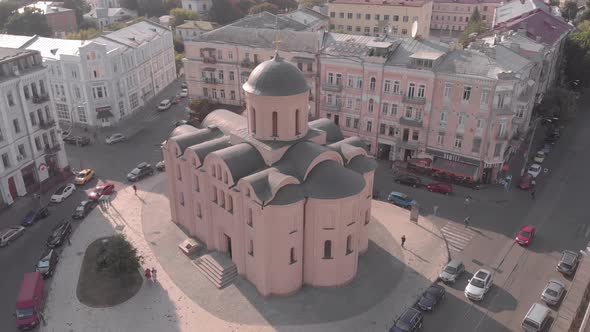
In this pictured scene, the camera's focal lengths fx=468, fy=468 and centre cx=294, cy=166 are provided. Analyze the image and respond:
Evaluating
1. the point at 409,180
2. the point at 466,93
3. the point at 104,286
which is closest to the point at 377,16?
the point at 466,93

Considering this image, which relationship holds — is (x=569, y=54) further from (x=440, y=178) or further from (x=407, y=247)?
(x=407, y=247)

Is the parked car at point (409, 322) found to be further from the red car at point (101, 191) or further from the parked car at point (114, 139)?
the parked car at point (114, 139)

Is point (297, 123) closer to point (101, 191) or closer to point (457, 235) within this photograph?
point (457, 235)

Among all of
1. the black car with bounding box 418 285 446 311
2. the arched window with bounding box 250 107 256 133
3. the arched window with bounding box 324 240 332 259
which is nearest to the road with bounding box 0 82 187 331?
the arched window with bounding box 250 107 256 133

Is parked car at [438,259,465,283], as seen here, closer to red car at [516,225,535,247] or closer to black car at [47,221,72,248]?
red car at [516,225,535,247]

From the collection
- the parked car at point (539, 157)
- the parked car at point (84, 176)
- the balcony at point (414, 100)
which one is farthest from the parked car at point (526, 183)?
the parked car at point (84, 176)
